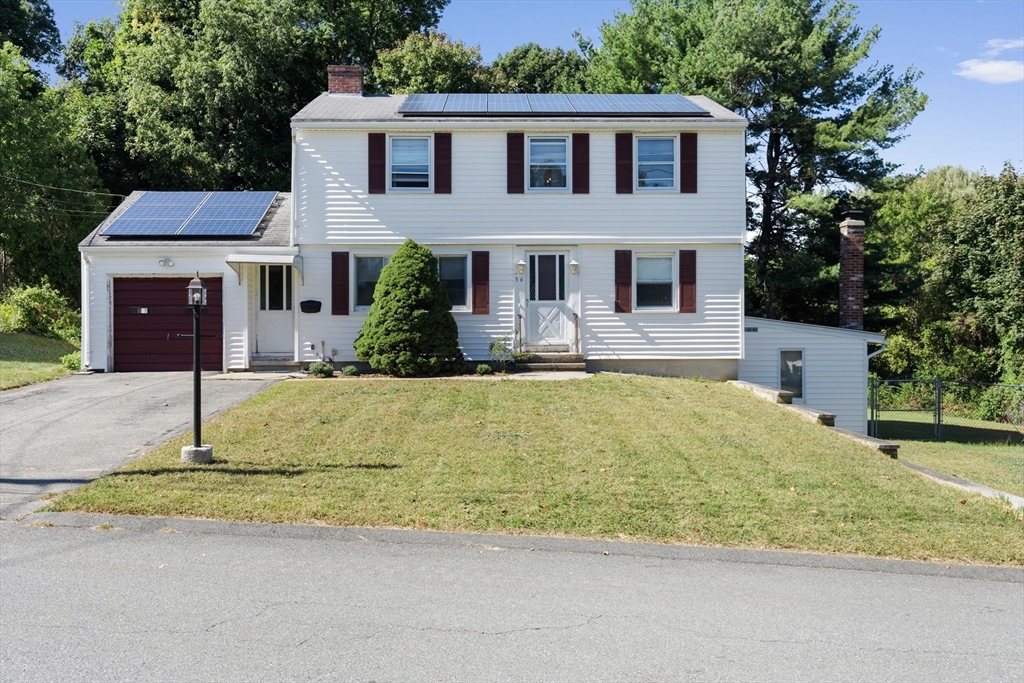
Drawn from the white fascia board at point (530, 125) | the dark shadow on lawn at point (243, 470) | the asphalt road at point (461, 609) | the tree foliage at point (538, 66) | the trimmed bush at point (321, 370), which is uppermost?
the tree foliage at point (538, 66)

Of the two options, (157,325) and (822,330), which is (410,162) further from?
(822,330)

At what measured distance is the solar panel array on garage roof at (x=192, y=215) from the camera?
713 inches

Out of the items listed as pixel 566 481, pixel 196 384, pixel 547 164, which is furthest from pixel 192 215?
pixel 566 481

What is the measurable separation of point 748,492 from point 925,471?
10.4 feet

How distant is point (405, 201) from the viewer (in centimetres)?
1811

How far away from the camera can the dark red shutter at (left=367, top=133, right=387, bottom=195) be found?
1802 cm

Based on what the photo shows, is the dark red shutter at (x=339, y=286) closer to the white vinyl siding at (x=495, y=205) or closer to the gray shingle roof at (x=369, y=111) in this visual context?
the white vinyl siding at (x=495, y=205)

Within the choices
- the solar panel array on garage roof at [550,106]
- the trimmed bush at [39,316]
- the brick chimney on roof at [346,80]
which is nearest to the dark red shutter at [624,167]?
the solar panel array on garage roof at [550,106]

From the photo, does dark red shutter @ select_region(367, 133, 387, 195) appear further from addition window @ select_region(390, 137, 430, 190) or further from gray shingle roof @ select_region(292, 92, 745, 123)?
gray shingle roof @ select_region(292, 92, 745, 123)

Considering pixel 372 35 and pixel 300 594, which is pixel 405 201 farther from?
pixel 372 35

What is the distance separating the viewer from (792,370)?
64.6 feet

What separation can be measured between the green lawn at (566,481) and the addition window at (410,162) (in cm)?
665

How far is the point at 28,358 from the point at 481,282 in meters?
11.1

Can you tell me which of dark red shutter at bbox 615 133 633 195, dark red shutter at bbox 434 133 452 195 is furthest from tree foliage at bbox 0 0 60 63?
dark red shutter at bbox 615 133 633 195
